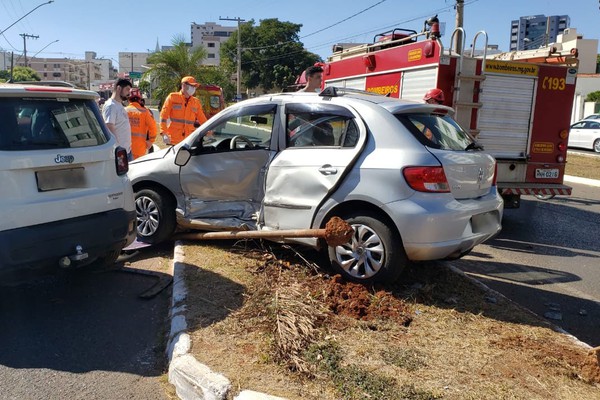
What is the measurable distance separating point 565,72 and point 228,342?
701 cm

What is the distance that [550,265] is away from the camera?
627cm

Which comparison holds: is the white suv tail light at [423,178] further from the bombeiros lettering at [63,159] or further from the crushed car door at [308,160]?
the bombeiros lettering at [63,159]

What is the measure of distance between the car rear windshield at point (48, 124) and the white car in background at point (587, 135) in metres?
23.3

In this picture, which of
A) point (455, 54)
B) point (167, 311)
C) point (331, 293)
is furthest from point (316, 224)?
point (455, 54)

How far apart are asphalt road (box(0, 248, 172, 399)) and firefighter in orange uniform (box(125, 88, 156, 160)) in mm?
3562

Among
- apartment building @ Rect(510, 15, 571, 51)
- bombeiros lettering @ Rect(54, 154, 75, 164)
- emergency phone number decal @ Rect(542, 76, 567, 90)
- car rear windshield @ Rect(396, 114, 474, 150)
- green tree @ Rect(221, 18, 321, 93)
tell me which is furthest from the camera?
green tree @ Rect(221, 18, 321, 93)

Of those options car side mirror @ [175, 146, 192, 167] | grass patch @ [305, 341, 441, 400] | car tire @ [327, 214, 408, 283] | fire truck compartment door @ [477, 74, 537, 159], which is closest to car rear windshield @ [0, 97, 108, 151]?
car side mirror @ [175, 146, 192, 167]

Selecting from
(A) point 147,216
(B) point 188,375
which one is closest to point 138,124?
(A) point 147,216

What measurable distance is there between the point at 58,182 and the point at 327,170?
2196 mm

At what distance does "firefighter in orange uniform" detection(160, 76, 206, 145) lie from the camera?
28.2 feet

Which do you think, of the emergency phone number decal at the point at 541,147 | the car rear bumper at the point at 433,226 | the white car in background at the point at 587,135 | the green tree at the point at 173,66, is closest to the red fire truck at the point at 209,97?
the green tree at the point at 173,66

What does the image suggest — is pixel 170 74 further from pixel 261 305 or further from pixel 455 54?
pixel 261 305

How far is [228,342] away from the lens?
3.66 metres

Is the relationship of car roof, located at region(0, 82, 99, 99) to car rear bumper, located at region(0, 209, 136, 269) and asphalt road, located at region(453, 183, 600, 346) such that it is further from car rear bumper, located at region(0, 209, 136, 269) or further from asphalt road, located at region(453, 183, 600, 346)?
asphalt road, located at region(453, 183, 600, 346)
